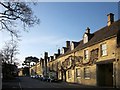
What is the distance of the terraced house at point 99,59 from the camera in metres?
35.9

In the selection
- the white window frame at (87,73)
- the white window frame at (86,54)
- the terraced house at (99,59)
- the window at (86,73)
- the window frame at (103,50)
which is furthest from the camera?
the white window frame at (86,54)

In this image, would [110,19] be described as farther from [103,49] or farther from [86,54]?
[103,49]

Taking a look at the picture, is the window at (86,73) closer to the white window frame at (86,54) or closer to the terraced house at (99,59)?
the terraced house at (99,59)

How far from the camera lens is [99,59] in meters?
41.1

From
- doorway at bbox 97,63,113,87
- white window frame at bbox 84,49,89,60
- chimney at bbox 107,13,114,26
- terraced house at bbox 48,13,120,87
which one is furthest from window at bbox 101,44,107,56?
chimney at bbox 107,13,114,26

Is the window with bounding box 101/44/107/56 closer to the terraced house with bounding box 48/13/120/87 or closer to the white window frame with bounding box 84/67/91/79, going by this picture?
the terraced house with bounding box 48/13/120/87

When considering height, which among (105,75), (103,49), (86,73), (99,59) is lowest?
(105,75)

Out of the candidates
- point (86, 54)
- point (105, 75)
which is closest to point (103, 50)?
point (105, 75)

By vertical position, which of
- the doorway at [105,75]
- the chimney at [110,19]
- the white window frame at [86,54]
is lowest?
the doorway at [105,75]

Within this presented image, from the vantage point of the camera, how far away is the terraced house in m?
35.9

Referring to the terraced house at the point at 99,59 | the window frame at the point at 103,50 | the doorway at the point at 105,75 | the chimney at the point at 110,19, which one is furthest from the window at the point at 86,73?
the chimney at the point at 110,19

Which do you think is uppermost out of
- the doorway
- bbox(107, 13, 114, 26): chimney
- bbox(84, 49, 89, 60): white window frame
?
bbox(107, 13, 114, 26): chimney

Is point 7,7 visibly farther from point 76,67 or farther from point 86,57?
point 76,67

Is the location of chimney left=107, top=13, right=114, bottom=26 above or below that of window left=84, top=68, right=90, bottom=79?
above
